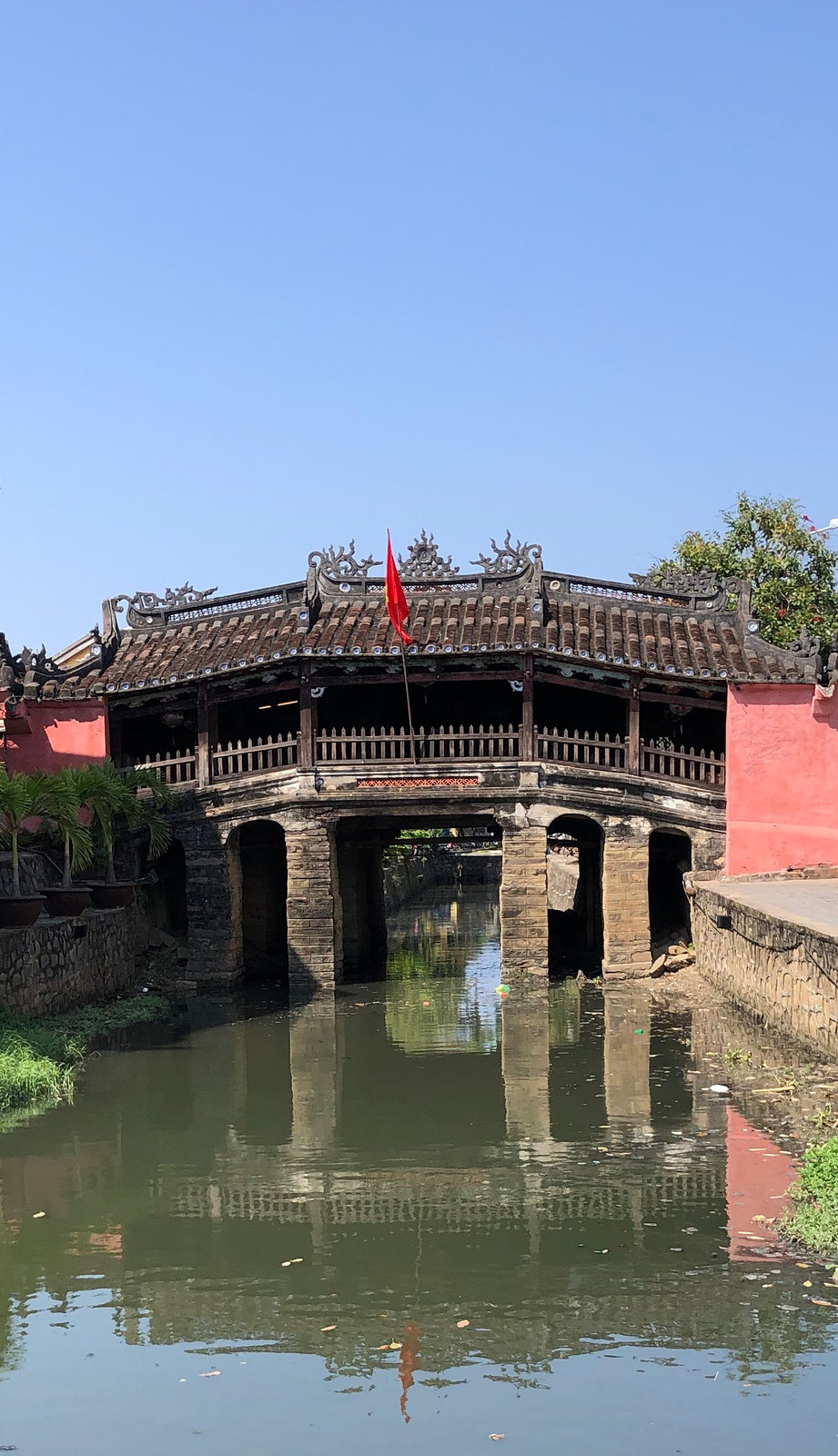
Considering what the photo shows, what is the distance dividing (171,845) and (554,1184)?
1522 cm

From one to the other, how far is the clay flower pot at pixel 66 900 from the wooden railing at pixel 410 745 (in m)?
4.76

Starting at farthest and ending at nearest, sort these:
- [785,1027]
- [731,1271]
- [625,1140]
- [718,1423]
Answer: [785,1027], [625,1140], [731,1271], [718,1423]

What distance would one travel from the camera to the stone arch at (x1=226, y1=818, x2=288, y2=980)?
2545cm

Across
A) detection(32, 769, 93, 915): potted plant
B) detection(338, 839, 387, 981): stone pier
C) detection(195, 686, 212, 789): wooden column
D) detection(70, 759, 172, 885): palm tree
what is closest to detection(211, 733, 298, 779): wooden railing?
detection(195, 686, 212, 789): wooden column

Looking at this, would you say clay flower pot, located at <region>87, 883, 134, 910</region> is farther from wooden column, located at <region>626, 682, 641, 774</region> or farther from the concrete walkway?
the concrete walkway

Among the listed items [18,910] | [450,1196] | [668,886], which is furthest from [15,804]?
[668,886]

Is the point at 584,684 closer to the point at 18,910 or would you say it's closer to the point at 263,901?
the point at 263,901

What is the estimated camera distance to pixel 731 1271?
9.05 meters

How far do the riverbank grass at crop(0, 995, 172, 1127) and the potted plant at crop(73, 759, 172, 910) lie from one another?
1.74 m

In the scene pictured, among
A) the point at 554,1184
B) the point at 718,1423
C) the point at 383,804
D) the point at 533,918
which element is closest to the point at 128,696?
the point at 383,804

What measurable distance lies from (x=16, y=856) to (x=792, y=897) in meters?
9.78

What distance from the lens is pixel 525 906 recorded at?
22312 mm

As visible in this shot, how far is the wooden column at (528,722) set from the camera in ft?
74.0

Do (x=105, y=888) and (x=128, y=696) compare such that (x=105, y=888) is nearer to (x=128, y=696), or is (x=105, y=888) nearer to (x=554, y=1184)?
(x=128, y=696)
